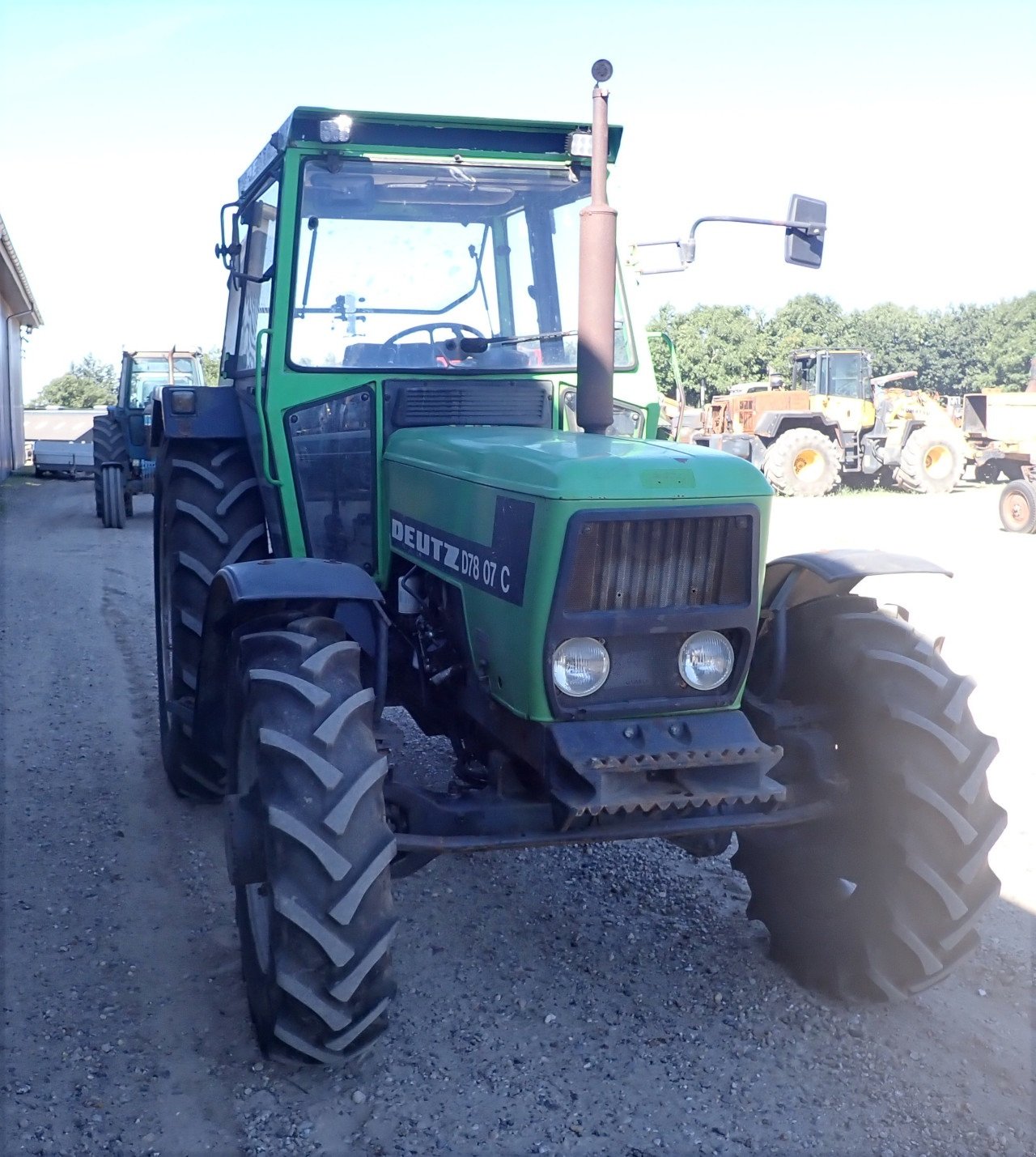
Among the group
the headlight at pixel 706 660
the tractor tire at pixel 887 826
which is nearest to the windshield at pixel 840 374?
the tractor tire at pixel 887 826

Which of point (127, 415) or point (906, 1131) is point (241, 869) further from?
point (127, 415)

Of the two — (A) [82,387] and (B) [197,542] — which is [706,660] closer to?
(B) [197,542]

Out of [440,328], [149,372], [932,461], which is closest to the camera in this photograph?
[440,328]

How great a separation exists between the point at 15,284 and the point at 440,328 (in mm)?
22760

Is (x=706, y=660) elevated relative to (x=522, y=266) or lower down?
lower down

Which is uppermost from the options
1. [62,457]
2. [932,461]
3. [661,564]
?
[661,564]

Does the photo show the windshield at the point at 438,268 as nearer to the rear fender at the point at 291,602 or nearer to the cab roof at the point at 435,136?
the cab roof at the point at 435,136

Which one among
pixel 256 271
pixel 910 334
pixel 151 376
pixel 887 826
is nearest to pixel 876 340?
pixel 910 334

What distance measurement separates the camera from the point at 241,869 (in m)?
3.04

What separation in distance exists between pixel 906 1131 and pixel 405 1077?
4.07 feet

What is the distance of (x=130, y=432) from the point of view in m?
15.7

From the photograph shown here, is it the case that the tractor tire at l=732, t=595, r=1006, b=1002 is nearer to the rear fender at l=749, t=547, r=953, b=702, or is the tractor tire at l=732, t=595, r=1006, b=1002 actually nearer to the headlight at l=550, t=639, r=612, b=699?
the rear fender at l=749, t=547, r=953, b=702

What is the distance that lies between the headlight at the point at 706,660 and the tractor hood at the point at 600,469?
1.29 feet

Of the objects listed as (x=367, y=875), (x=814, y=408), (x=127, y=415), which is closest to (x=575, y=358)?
(x=367, y=875)
